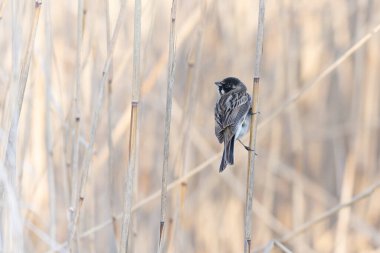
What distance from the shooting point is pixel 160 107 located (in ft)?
13.6

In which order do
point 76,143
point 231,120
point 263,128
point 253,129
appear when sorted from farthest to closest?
point 263,128 < point 231,120 < point 76,143 < point 253,129

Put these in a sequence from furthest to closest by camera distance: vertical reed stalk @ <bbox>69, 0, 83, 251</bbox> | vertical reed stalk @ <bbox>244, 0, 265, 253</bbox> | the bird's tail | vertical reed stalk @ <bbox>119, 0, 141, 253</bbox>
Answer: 1. the bird's tail
2. vertical reed stalk @ <bbox>69, 0, 83, 251</bbox>
3. vertical reed stalk @ <bbox>244, 0, 265, 253</bbox>
4. vertical reed stalk @ <bbox>119, 0, 141, 253</bbox>

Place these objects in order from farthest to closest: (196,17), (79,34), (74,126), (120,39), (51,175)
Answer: (120,39)
(196,17)
(51,175)
(74,126)
(79,34)

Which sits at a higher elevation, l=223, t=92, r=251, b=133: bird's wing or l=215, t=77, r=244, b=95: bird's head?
l=215, t=77, r=244, b=95: bird's head

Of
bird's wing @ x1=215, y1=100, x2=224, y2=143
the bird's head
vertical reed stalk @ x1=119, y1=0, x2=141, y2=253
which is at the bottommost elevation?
vertical reed stalk @ x1=119, y1=0, x2=141, y2=253

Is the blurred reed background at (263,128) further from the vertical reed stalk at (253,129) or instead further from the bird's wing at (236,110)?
the vertical reed stalk at (253,129)

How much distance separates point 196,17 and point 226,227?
161 centimetres

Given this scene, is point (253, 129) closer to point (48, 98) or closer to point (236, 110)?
point (236, 110)

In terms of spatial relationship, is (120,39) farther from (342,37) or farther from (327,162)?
(327,162)

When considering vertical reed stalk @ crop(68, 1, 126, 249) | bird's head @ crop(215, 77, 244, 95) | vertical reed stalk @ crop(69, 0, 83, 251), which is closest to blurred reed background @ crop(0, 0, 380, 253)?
bird's head @ crop(215, 77, 244, 95)

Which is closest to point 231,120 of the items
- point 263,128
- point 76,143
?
point 76,143

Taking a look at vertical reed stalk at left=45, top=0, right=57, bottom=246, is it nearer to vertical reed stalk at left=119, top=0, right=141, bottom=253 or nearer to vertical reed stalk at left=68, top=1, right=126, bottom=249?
vertical reed stalk at left=68, top=1, right=126, bottom=249

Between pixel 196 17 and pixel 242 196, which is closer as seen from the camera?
pixel 196 17

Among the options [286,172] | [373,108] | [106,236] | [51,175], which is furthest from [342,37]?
[51,175]
